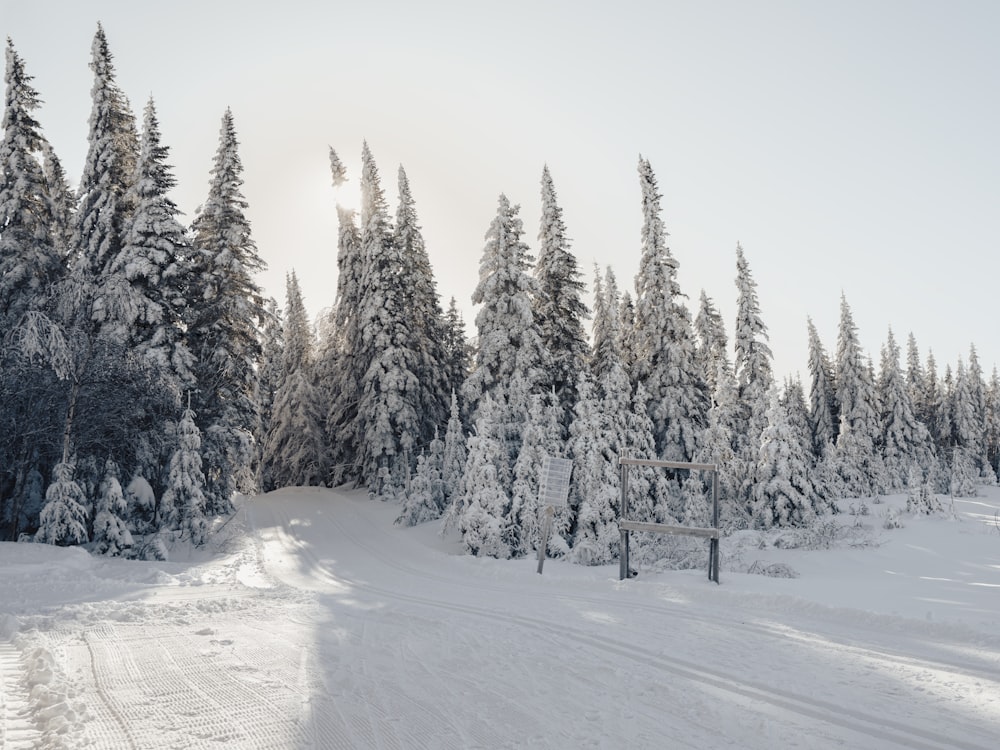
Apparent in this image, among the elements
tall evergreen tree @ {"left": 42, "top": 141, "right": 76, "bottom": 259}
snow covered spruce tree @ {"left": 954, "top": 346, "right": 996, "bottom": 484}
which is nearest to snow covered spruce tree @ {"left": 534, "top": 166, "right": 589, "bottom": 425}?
tall evergreen tree @ {"left": 42, "top": 141, "right": 76, "bottom": 259}

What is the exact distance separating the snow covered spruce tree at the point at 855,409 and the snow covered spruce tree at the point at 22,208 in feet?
138

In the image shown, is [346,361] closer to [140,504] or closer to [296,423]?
[296,423]

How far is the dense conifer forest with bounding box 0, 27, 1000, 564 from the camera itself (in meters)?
16.9

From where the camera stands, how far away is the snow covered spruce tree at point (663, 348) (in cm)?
2672

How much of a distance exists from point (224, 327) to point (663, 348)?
18134mm

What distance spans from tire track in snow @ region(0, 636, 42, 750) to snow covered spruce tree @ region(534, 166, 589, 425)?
19.7 metres

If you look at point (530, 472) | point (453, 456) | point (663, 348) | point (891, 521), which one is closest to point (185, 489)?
point (453, 456)

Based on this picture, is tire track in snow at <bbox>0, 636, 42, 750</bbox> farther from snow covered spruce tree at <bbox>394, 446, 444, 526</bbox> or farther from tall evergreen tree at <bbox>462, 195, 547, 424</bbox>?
snow covered spruce tree at <bbox>394, 446, 444, 526</bbox>

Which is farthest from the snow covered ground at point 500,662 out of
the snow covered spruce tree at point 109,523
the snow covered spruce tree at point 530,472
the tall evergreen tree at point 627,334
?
the tall evergreen tree at point 627,334

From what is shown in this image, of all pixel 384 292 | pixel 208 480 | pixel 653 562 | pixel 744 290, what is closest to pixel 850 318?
pixel 744 290

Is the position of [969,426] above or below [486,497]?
above

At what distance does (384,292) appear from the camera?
33656 mm

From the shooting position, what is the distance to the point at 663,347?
2770cm

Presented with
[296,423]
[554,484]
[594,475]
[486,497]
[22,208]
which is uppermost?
[22,208]
